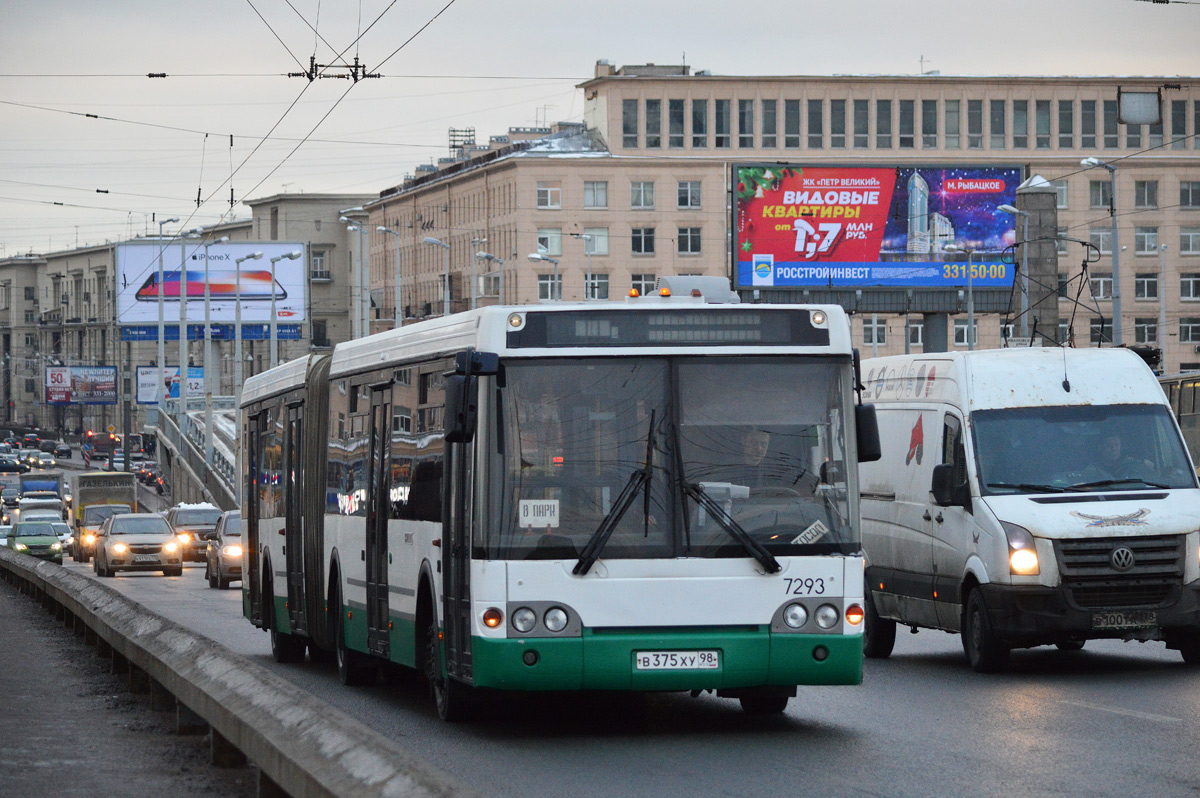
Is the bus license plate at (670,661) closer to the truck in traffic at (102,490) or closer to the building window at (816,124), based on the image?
the truck in traffic at (102,490)

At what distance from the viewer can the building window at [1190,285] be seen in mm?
118188

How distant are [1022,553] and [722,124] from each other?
3913 inches

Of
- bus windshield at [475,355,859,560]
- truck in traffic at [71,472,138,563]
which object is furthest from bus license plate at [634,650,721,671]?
truck in traffic at [71,472,138,563]

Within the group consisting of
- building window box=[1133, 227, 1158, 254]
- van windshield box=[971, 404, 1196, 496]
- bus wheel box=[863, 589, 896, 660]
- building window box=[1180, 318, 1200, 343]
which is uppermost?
building window box=[1133, 227, 1158, 254]

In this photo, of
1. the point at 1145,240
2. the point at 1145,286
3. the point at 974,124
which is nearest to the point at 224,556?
the point at 974,124

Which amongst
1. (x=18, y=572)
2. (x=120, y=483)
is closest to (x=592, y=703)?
(x=18, y=572)

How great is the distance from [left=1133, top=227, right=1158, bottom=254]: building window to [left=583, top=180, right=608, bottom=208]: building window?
2866 cm

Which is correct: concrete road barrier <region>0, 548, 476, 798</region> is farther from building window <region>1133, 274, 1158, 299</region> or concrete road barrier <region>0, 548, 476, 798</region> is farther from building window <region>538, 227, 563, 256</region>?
building window <region>1133, 274, 1158, 299</region>

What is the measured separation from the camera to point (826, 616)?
11867mm

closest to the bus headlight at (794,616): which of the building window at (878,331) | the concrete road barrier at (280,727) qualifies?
the concrete road barrier at (280,727)

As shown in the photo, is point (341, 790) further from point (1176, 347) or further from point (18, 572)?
point (1176, 347)

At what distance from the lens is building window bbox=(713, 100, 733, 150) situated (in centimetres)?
11350

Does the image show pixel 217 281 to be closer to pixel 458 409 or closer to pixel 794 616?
pixel 458 409

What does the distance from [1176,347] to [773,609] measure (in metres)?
109
